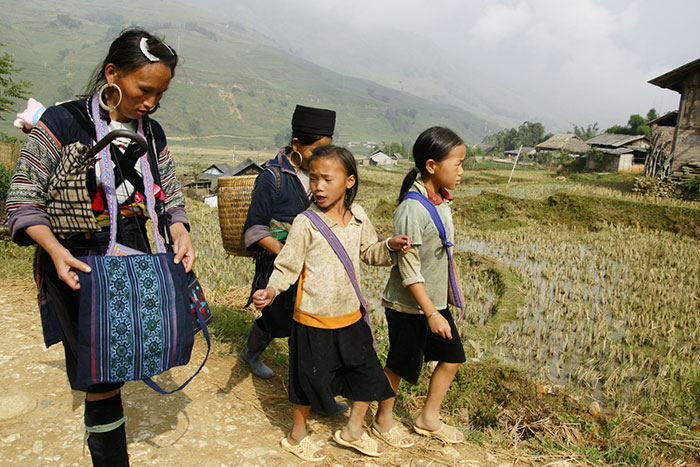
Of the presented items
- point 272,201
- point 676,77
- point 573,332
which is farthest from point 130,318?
point 676,77

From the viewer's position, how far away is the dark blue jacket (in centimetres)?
263

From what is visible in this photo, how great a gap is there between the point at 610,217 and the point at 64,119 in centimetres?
1338

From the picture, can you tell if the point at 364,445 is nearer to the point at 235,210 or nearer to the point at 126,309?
the point at 126,309

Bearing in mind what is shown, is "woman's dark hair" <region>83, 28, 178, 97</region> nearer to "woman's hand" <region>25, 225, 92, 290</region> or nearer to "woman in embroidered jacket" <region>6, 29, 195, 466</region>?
"woman in embroidered jacket" <region>6, 29, 195, 466</region>

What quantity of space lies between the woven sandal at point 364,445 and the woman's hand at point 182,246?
1.25 metres

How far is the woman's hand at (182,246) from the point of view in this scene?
1.98 metres

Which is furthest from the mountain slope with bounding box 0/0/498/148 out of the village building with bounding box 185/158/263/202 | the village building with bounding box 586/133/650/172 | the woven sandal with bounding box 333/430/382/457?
the woven sandal with bounding box 333/430/382/457

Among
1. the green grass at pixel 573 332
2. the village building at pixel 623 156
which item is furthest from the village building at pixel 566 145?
the green grass at pixel 573 332

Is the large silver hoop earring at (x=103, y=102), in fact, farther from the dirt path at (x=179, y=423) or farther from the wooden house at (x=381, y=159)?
the wooden house at (x=381, y=159)

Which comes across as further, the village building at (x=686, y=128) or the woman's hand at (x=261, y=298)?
the village building at (x=686, y=128)

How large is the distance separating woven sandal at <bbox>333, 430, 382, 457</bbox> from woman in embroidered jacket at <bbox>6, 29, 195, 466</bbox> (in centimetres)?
106

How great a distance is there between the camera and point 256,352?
332 cm

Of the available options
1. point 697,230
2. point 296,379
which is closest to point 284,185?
point 296,379

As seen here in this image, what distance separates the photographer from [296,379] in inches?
95.3
